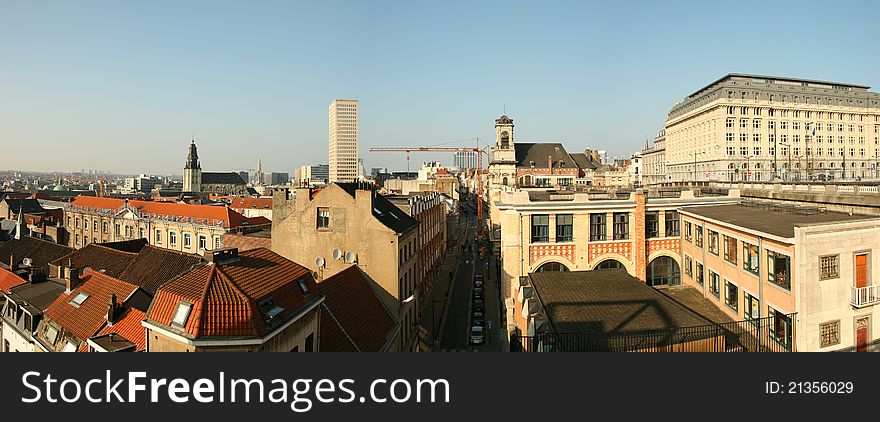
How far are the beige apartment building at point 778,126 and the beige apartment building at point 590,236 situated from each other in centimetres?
9324

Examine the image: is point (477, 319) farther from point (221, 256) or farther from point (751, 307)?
point (221, 256)

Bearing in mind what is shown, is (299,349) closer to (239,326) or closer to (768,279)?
(239,326)

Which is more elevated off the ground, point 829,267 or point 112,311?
point 829,267

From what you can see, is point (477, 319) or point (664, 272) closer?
point (664, 272)

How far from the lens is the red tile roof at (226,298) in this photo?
13562 millimetres

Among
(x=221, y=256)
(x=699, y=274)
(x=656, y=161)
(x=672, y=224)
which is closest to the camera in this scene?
(x=221, y=256)

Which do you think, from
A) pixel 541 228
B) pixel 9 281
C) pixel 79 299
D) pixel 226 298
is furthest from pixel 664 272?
pixel 9 281

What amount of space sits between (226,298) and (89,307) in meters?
15.4

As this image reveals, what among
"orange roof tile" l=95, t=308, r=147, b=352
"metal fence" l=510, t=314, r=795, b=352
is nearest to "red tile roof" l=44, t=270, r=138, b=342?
"orange roof tile" l=95, t=308, r=147, b=352

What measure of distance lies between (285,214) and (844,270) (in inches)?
1074

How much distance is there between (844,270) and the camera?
717 inches

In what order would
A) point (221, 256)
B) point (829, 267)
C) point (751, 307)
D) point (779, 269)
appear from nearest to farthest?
1. point (221, 256)
2. point (829, 267)
3. point (779, 269)
4. point (751, 307)

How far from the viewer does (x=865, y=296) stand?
1838cm

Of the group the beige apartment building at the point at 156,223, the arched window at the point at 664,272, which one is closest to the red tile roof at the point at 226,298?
the arched window at the point at 664,272
